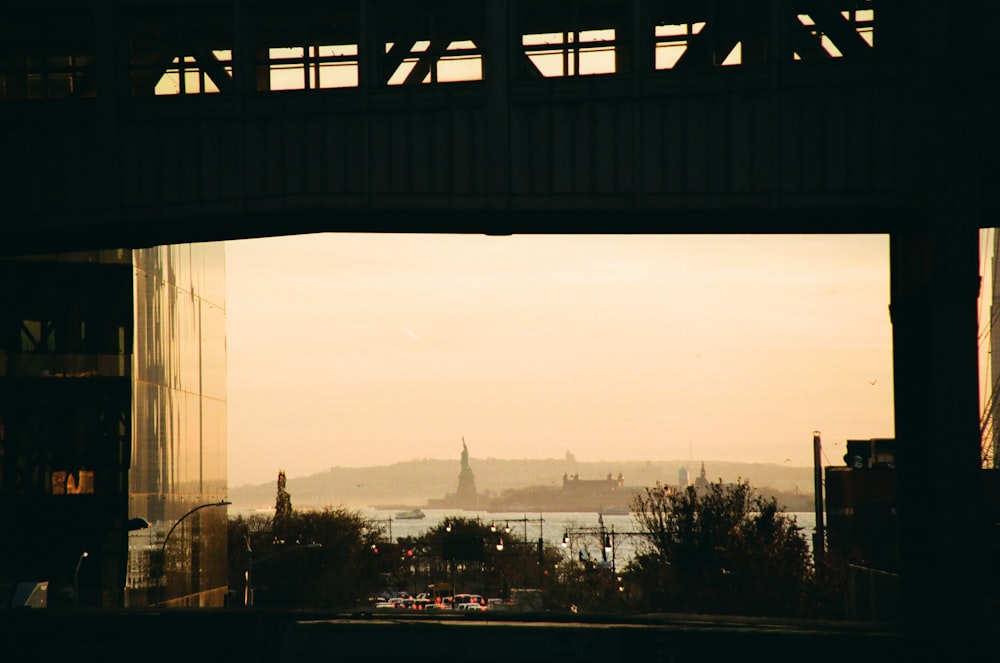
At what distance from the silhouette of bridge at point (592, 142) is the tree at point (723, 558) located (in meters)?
70.2

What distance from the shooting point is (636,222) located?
2131 centimetres

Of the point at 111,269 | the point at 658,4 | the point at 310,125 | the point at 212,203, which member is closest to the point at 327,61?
the point at 310,125

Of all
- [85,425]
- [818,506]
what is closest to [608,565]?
[818,506]

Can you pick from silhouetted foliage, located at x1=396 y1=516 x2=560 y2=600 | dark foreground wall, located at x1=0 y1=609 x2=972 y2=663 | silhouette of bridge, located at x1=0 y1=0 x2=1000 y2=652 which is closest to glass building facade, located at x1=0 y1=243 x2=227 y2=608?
silhouette of bridge, located at x1=0 y1=0 x2=1000 y2=652

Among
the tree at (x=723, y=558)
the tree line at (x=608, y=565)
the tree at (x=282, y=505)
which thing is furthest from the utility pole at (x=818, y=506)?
the tree at (x=282, y=505)

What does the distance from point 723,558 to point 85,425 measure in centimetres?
5544

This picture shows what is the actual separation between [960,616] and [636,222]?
839cm

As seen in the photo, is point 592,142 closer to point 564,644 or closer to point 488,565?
point 564,644

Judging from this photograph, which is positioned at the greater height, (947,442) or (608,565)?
(947,442)

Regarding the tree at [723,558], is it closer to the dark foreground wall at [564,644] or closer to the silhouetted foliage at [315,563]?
the silhouetted foliage at [315,563]

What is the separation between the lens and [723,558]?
98.0 meters

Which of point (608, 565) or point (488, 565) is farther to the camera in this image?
point (488, 565)

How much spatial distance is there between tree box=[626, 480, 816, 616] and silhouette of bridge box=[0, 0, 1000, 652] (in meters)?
70.2

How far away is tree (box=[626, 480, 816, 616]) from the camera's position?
90.9 m
